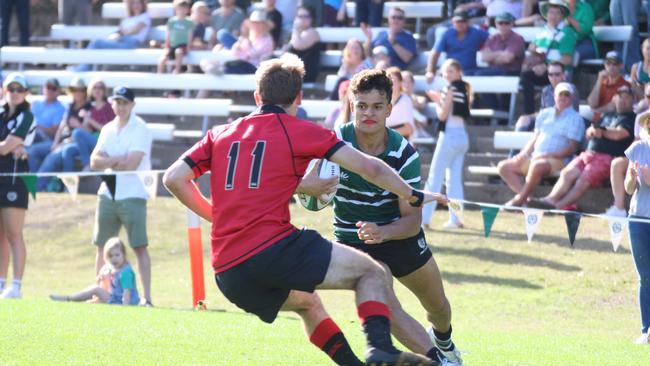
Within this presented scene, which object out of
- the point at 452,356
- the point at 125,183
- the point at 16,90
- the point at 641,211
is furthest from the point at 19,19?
the point at 452,356

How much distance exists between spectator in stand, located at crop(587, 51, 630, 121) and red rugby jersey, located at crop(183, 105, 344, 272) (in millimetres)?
9517

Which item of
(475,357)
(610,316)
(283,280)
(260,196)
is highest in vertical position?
(260,196)

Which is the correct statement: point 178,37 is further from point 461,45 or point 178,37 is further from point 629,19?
point 629,19

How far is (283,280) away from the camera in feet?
20.5

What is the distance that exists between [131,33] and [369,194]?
1462 cm

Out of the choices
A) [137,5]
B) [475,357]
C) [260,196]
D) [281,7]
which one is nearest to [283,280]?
[260,196]

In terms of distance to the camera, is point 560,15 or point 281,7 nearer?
point 560,15

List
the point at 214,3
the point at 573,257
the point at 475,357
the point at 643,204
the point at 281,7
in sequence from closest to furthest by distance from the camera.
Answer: the point at 475,357 → the point at 643,204 → the point at 573,257 → the point at 281,7 → the point at 214,3

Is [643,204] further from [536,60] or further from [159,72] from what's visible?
[159,72]

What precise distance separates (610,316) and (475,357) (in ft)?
15.5

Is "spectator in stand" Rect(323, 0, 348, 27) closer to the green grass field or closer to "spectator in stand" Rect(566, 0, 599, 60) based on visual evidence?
the green grass field

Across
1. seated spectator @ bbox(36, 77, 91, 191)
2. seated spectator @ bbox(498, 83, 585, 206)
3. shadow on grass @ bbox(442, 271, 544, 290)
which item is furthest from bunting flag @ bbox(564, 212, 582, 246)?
seated spectator @ bbox(36, 77, 91, 191)

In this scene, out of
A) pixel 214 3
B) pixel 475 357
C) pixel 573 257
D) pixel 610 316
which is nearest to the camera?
pixel 475 357

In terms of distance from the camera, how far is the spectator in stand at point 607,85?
1521 centimetres
